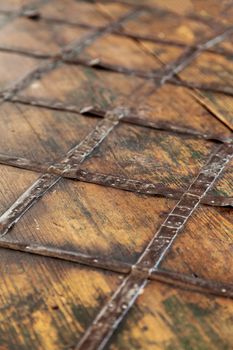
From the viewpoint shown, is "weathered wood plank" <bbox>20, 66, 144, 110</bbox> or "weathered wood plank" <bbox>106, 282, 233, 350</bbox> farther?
"weathered wood plank" <bbox>20, 66, 144, 110</bbox>

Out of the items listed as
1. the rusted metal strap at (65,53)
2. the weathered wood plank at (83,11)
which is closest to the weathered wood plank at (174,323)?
the rusted metal strap at (65,53)

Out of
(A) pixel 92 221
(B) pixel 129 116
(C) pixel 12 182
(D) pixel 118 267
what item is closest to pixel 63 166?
(C) pixel 12 182

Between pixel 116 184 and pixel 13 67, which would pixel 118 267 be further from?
pixel 13 67

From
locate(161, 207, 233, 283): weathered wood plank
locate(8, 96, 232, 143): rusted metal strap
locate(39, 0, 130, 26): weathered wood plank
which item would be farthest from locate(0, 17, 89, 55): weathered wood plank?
locate(161, 207, 233, 283): weathered wood plank

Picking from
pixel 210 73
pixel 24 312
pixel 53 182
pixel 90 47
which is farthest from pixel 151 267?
pixel 90 47

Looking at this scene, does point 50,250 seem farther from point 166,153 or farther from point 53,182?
point 166,153

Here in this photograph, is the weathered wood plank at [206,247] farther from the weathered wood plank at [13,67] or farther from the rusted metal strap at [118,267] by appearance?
the weathered wood plank at [13,67]

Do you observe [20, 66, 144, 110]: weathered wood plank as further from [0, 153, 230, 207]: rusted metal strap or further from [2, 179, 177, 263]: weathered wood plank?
[2, 179, 177, 263]: weathered wood plank
